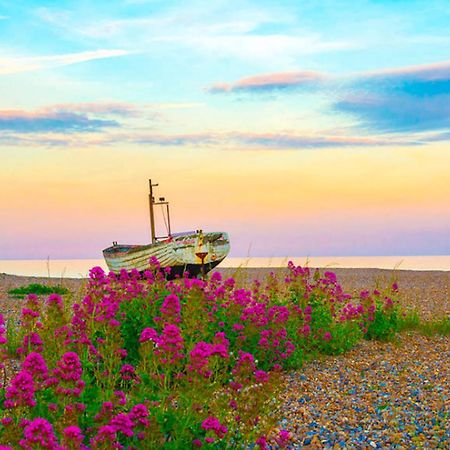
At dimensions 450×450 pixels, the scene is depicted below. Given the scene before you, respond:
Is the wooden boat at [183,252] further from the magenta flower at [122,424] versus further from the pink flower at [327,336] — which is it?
the magenta flower at [122,424]

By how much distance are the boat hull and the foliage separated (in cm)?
1117

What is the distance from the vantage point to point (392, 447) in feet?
18.7

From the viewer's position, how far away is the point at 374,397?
7.12m

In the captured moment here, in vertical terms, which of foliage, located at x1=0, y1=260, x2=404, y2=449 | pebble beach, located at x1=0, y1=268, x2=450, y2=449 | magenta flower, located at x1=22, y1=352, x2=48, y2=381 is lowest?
pebble beach, located at x1=0, y1=268, x2=450, y2=449

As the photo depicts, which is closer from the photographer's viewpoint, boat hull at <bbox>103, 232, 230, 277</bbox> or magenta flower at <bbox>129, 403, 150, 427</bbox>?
magenta flower at <bbox>129, 403, 150, 427</bbox>

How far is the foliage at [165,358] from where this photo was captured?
376 centimetres

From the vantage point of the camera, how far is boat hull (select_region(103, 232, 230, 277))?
22.7 m

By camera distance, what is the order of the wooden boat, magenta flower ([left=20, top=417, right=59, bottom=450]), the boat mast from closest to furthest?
magenta flower ([left=20, top=417, right=59, bottom=450]) → the wooden boat → the boat mast

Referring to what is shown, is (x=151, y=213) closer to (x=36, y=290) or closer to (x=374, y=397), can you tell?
(x=36, y=290)

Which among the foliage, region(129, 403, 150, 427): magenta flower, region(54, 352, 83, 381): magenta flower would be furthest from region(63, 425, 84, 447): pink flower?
region(54, 352, 83, 381): magenta flower

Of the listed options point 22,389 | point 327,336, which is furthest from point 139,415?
point 327,336

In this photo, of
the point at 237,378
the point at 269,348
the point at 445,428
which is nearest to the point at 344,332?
the point at 269,348

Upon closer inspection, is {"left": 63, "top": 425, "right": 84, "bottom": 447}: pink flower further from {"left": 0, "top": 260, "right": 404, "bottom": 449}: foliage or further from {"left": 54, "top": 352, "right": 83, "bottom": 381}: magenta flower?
{"left": 54, "top": 352, "right": 83, "bottom": 381}: magenta flower

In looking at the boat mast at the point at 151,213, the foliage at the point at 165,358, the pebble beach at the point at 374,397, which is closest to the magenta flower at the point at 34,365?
the foliage at the point at 165,358
